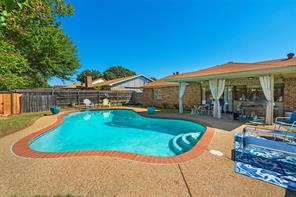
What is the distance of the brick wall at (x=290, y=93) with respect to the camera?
355 inches

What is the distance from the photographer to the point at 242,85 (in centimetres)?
1136

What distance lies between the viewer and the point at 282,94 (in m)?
9.52

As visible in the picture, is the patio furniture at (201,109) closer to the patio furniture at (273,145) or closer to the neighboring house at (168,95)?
the neighboring house at (168,95)

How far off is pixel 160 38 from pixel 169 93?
605cm

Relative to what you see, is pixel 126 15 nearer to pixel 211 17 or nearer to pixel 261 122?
pixel 211 17

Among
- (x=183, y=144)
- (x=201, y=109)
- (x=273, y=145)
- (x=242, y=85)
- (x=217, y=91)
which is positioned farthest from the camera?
(x=201, y=109)

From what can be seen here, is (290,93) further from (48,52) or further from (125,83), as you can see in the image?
(125,83)

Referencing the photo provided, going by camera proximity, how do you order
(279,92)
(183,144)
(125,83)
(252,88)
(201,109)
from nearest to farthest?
(183,144)
(279,92)
(252,88)
(201,109)
(125,83)

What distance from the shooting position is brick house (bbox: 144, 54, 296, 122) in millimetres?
7914

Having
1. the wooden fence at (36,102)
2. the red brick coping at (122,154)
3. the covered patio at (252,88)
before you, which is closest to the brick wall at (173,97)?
the covered patio at (252,88)

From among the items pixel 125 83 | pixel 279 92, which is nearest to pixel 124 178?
pixel 279 92

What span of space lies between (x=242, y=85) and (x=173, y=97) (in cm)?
633

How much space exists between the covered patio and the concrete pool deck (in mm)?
5921

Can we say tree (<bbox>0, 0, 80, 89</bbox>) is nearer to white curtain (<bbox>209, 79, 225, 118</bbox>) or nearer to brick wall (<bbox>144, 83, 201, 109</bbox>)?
brick wall (<bbox>144, 83, 201, 109</bbox>)
